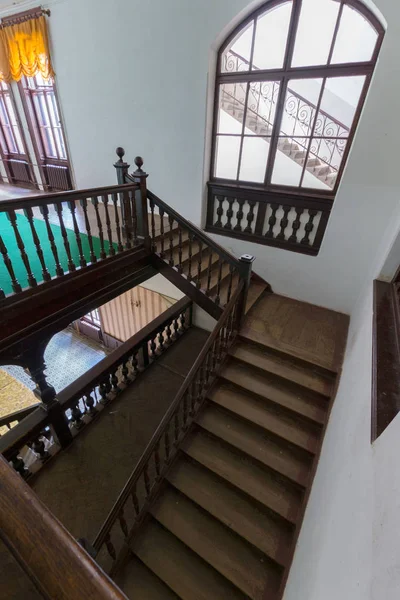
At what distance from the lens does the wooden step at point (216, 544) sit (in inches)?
79.7

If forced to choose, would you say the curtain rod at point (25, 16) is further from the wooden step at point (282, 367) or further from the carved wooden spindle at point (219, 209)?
the wooden step at point (282, 367)

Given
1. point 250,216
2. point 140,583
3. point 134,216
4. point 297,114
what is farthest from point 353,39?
point 140,583

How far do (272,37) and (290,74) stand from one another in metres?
0.48

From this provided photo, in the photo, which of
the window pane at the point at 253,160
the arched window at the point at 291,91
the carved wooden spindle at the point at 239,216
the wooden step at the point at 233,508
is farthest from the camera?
the carved wooden spindle at the point at 239,216

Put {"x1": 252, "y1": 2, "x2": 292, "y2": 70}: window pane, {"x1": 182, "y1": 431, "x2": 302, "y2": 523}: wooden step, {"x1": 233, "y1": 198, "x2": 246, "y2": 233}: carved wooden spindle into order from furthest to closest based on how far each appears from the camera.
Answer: {"x1": 233, "y1": 198, "x2": 246, "y2": 233}: carved wooden spindle
{"x1": 252, "y1": 2, "x2": 292, "y2": 70}: window pane
{"x1": 182, "y1": 431, "x2": 302, "y2": 523}: wooden step

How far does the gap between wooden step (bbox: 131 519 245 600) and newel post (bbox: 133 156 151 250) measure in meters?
2.93

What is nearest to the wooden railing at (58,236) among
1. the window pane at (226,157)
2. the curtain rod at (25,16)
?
the window pane at (226,157)

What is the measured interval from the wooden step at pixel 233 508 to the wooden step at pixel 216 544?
101 mm

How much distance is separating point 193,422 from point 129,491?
1.01 meters

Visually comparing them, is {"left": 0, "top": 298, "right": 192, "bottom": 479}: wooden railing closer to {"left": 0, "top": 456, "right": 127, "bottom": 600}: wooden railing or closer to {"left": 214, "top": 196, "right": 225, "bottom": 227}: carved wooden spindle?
{"left": 214, "top": 196, "right": 225, "bottom": 227}: carved wooden spindle

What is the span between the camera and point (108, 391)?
11.2ft

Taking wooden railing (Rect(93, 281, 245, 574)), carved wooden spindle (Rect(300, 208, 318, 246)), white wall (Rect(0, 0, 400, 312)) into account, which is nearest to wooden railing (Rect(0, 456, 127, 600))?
wooden railing (Rect(93, 281, 245, 574))

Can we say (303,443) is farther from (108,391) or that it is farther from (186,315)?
(186,315)

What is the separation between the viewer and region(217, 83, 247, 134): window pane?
3.55 m
